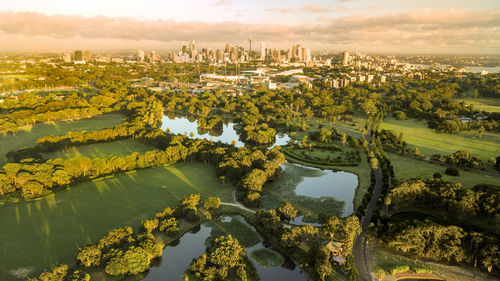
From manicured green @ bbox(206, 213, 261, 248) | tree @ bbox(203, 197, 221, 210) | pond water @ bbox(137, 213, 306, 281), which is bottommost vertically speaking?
pond water @ bbox(137, 213, 306, 281)

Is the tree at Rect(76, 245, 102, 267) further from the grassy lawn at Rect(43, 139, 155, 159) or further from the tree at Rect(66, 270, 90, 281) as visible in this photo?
the grassy lawn at Rect(43, 139, 155, 159)

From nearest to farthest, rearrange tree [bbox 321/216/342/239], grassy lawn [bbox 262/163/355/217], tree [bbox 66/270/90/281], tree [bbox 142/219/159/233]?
1. tree [bbox 66/270/90/281]
2. tree [bbox 321/216/342/239]
3. tree [bbox 142/219/159/233]
4. grassy lawn [bbox 262/163/355/217]

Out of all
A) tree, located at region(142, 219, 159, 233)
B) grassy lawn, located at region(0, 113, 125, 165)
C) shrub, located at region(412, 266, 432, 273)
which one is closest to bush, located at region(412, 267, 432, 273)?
shrub, located at region(412, 266, 432, 273)

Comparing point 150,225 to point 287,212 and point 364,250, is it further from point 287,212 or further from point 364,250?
point 364,250

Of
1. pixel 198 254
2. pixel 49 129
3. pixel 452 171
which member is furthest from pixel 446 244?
pixel 49 129

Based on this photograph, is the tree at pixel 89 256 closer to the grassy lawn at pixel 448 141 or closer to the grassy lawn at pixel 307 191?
the grassy lawn at pixel 307 191

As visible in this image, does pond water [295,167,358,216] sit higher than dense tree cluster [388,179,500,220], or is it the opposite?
dense tree cluster [388,179,500,220]

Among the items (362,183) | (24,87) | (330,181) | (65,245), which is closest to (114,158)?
(65,245)
